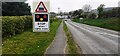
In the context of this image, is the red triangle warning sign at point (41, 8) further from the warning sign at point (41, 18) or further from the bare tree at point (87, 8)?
the bare tree at point (87, 8)

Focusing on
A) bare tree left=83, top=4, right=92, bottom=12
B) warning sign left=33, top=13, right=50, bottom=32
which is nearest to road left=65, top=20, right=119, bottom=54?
warning sign left=33, top=13, right=50, bottom=32

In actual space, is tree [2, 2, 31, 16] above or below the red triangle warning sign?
above

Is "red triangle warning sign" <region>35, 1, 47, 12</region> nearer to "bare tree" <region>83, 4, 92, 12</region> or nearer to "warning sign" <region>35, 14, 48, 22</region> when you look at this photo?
"warning sign" <region>35, 14, 48, 22</region>

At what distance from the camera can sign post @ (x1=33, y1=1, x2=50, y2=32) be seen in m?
12.0

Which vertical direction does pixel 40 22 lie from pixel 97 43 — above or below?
above

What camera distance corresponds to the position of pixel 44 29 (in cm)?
1280

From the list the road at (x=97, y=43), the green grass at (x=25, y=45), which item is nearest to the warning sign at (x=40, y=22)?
the green grass at (x=25, y=45)

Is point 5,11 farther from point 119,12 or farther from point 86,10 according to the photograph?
point 86,10

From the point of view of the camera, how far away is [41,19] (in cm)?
1292

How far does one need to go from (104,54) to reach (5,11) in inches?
1637

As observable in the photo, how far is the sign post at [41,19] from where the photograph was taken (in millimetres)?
11977

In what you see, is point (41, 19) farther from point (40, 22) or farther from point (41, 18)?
point (40, 22)

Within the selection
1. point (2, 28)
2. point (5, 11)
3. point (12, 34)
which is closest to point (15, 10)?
point (5, 11)

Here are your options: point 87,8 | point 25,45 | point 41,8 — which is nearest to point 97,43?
point 41,8
